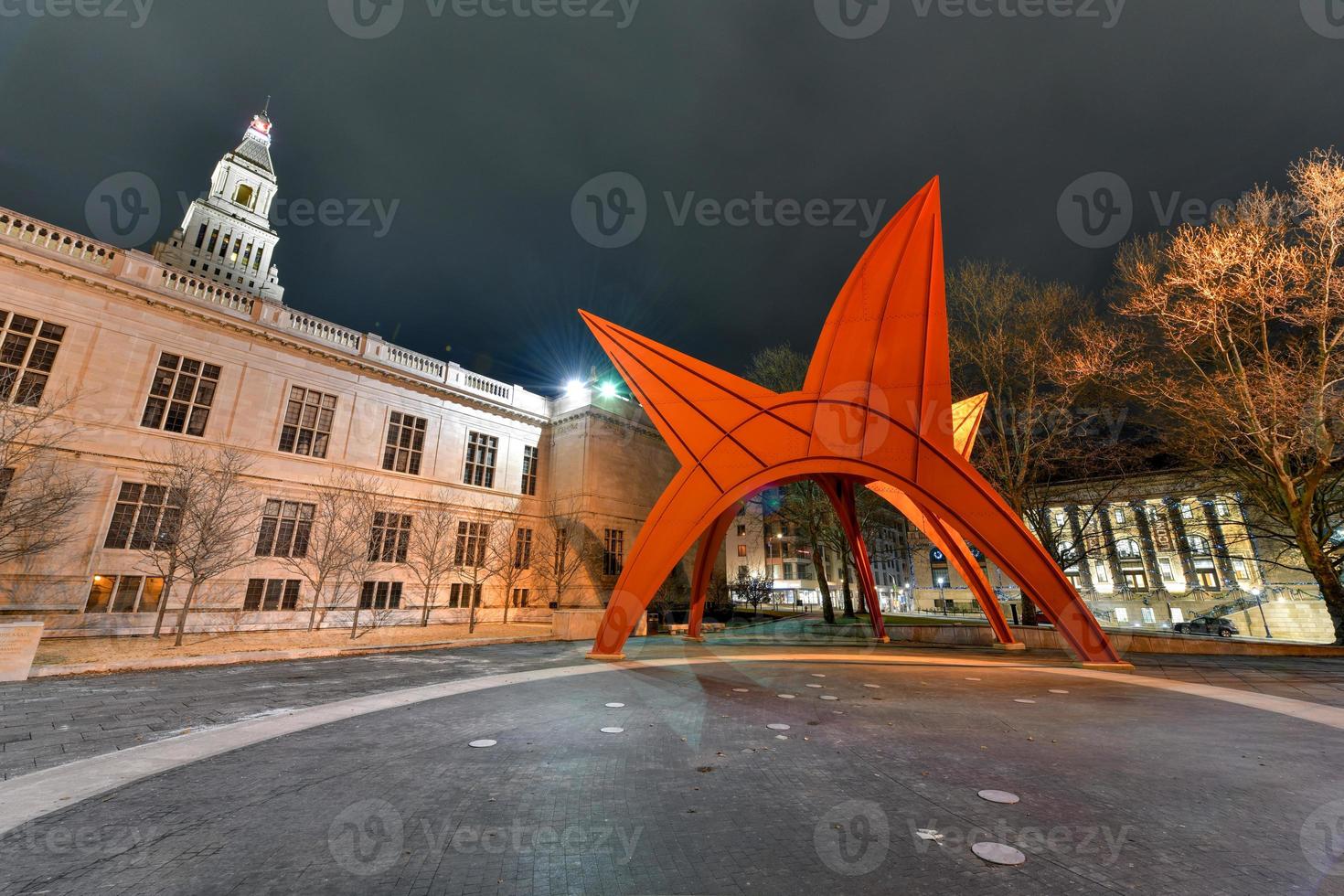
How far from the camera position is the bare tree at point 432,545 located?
23.8 m

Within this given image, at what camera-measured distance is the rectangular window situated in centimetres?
2116

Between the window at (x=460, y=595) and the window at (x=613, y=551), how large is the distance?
23.7ft

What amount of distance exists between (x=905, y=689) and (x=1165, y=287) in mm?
15018

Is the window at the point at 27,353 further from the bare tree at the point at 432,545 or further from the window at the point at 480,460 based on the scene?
the window at the point at 480,460

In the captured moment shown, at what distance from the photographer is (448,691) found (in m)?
8.48

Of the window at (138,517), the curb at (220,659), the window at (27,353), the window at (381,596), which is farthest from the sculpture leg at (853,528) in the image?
the window at (27,353)

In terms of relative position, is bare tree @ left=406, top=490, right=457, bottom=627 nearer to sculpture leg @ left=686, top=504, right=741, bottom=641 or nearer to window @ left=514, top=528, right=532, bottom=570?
window @ left=514, top=528, right=532, bottom=570

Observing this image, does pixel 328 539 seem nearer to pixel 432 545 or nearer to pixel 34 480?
pixel 432 545

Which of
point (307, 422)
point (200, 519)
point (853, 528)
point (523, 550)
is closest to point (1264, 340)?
point (853, 528)

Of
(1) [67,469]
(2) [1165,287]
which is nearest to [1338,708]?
(2) [1165,287]

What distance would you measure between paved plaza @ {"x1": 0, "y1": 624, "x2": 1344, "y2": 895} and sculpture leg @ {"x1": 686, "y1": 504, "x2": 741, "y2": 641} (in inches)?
326

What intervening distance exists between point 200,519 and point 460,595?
12220mm

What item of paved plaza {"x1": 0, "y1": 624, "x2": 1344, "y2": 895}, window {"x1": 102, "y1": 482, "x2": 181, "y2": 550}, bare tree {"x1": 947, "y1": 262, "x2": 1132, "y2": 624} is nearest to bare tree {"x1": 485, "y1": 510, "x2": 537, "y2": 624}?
window {"x1": 102, "y1": 482, "x2": 181, "y2": 550}

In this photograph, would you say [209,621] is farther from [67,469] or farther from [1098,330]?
[1098,330]
